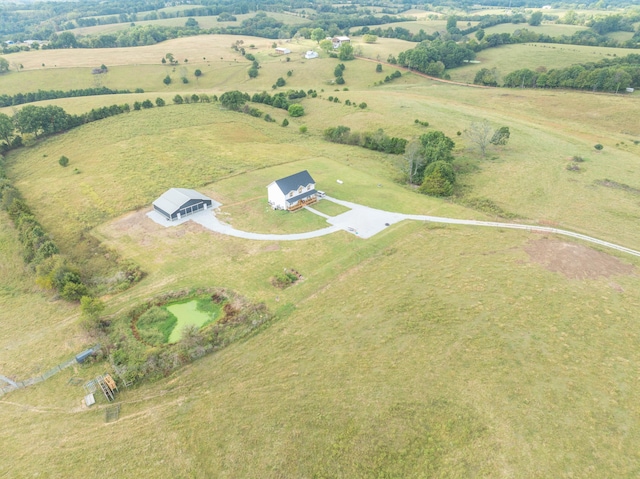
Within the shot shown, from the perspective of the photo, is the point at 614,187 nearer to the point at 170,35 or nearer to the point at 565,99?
the point at 565,99

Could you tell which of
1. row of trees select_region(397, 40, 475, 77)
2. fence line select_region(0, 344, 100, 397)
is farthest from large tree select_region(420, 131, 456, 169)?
row of trees select_region(397, 40, 475, 77)

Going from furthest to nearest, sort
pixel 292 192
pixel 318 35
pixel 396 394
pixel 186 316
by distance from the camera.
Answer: pixel 318 35 → pixel 292 192 → pixel 186 316 → pixel 396 394

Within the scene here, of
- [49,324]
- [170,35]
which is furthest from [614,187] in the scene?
[170,35]

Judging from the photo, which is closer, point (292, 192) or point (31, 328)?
point (31, 328)

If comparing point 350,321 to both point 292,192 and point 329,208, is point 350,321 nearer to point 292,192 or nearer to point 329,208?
point 329,208

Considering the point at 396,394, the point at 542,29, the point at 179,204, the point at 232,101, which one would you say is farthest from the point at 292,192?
the point at 542,29

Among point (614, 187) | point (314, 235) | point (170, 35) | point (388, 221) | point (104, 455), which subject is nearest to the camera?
point (104, 455)

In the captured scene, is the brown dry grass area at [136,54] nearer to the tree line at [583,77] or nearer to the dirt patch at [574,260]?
the tree line at [583,77]
